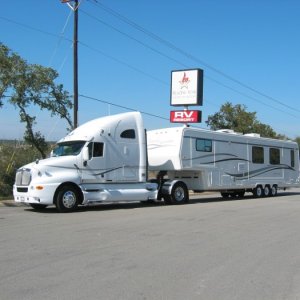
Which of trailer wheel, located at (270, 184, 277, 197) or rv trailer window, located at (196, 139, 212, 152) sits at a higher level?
rv trailer window, located at (196, 139, 212, 152)

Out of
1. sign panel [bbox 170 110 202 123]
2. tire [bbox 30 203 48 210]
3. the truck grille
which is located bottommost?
tire [bbox 30 203 48 210]

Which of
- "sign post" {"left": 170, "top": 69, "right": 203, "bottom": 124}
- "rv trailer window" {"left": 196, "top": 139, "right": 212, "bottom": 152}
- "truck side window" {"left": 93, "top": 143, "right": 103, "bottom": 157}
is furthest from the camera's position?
"sign post" {"left": 170, "top": 69, "right": 203, "bottom": 124}

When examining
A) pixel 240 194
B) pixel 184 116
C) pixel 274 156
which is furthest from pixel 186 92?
pixel 240 194

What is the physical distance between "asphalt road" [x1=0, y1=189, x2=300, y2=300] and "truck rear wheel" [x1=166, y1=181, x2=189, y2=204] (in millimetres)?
6314

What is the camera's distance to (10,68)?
22016mm

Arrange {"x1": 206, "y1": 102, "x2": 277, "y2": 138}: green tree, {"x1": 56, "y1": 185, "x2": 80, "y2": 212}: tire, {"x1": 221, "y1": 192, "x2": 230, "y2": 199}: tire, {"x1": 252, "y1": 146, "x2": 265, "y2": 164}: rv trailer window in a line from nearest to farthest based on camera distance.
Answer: {"x1": 56, "y1": 185, "x2": 80, "y2": 212}: tire < {"x1": 252, "y1": 146, "x2": 265, "y2": 164}: rv trailer window < {"x1": 221, "y1": 192, "x2": 230, "y2": 199}: tire < {"x1": 206, "y1": 102, "x2": 277, "y2": 138}: green tree

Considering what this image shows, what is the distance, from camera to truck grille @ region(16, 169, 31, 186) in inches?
656

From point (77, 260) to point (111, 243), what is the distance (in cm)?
179

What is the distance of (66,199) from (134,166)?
11.0ft

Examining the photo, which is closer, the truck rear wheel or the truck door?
the truck door

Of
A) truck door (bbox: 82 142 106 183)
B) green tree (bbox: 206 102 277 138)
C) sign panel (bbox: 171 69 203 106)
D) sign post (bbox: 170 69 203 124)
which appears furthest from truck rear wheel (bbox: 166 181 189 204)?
green tree (bbox: 206 102 277 138)

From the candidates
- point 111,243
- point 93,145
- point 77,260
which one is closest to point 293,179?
point 93,145

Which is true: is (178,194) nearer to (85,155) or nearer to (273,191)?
(85,155)

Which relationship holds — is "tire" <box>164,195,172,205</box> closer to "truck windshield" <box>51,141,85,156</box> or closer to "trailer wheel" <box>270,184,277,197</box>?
"truck windshield" <box>51,141,85,156</box>
